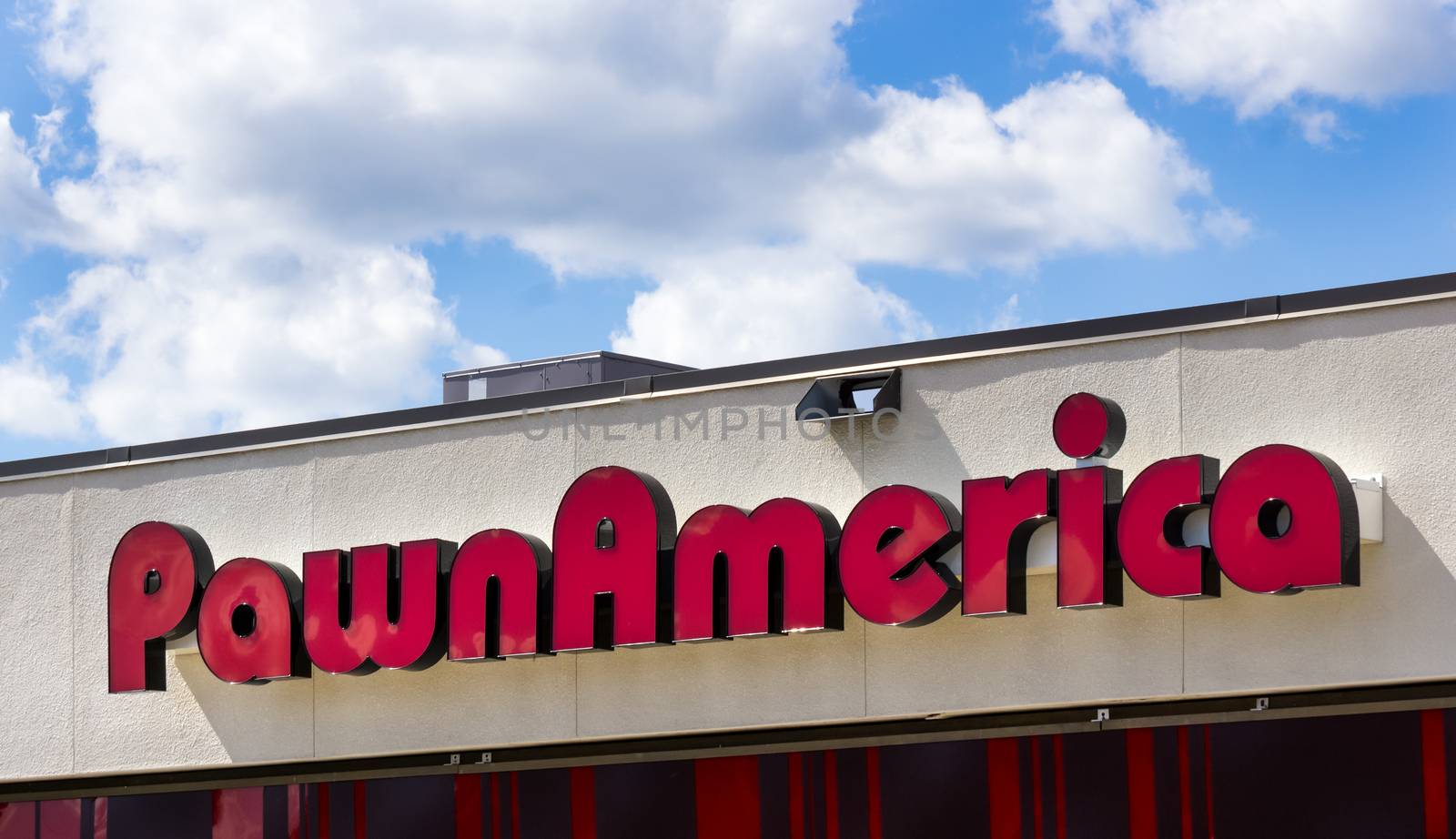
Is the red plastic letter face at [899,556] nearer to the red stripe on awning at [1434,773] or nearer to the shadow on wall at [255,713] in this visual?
the red stripe on awning at [1434,773]

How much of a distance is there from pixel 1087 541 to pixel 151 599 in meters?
9.67

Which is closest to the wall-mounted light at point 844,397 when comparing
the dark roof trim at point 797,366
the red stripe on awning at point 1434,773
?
the dark roof trim at point 797,366

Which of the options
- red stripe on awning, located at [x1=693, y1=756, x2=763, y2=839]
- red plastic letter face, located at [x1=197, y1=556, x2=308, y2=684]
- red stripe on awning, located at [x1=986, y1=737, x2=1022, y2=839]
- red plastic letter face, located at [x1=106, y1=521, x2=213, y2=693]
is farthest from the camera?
red plastic letter face, located at [x1=106, y1=521, x2=213, y2=693]

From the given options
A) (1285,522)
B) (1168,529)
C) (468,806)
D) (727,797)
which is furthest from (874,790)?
(1285,522)

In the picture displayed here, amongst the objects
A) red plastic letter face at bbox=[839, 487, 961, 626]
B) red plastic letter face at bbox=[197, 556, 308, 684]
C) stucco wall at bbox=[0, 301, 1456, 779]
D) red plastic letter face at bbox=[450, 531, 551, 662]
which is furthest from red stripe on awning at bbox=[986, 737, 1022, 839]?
red plastic letter face at bbox=[197, 556, 308, 684]

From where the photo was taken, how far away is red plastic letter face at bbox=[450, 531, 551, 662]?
17328mm

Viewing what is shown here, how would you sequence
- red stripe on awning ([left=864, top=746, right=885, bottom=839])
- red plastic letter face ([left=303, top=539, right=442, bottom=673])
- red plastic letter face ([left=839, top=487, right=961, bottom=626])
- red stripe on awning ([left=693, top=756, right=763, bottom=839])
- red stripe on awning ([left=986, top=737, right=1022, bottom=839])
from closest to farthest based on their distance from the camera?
red plastic letter face ([left=839, top=487, right=961, bottom=626]) → red stripe on awning ([left=986, top=737, right=1022, bottom=839]) → red stripe on awning ([left=864, top=746, right=885, bottom=839]) → red stripe on awning ([left=693, top=756, right=763, bottom=839]) → red plastic letter face ([left=303, top=539, right=442, bottom=673])

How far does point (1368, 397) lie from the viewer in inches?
569

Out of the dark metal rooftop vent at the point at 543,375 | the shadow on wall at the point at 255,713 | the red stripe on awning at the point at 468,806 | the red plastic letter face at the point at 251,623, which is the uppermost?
the dark metal rooftop vent at the point at 543,375

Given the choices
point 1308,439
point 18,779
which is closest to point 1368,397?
point 1308,439

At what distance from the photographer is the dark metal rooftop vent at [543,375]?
2250 centimetres

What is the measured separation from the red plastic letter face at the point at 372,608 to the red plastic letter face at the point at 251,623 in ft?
0.86

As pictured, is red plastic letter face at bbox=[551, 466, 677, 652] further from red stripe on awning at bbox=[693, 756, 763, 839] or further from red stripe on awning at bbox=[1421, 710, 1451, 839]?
red stripe on awning at bbox=[1421, 710, 1451, 839]

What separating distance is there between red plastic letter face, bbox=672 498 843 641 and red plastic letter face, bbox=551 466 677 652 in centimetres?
29
